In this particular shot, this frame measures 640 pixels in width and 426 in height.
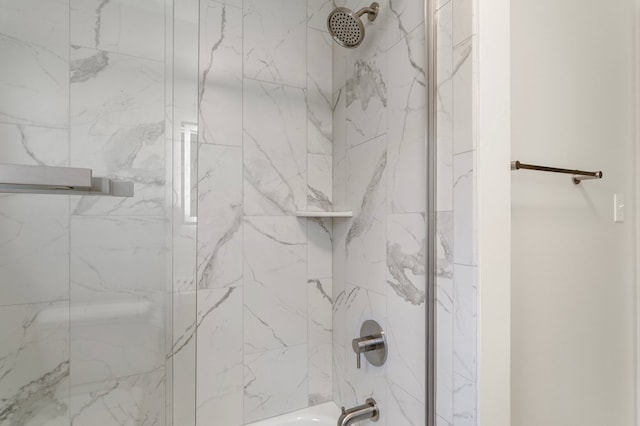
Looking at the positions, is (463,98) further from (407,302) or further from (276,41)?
(276,41)

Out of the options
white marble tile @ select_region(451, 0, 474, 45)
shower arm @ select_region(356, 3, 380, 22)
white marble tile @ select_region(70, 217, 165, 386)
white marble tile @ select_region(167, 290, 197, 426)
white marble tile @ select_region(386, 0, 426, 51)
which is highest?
shower arm @ select_region(356, 3, 380, 22)

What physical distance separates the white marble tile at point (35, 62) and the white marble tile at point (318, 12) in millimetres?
1041

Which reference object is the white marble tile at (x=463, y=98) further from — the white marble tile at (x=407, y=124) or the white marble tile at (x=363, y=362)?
the white marble tile at (x=363, y=362)

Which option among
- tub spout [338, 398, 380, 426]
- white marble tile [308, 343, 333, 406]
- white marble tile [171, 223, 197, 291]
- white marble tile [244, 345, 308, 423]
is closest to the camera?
white marble tile [171, 223, 197, 291]

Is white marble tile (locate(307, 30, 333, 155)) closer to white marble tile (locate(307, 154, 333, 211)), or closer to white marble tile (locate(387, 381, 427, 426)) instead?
white marble tile (locate(307, 154, 333, 211))

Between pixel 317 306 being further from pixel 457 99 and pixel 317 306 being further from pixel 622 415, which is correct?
pixel 622 415

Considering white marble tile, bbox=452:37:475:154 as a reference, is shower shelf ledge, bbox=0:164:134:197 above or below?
below

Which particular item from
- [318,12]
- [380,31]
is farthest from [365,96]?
[318,12]

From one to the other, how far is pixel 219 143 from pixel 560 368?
4.70 feet

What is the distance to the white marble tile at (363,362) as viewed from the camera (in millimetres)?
1140

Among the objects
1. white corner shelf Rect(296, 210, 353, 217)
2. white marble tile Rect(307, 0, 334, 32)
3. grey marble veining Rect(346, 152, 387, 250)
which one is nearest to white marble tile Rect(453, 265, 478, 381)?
grey marble veining Rect(346, 152, 387, 250)

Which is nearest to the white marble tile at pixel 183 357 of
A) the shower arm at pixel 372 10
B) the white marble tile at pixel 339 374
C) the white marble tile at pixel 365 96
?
the white marble tile at pixel 339 374

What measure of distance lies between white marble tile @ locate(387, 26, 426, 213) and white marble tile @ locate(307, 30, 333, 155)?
16.5 inches

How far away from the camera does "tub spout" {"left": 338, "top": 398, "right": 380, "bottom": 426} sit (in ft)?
3.59
